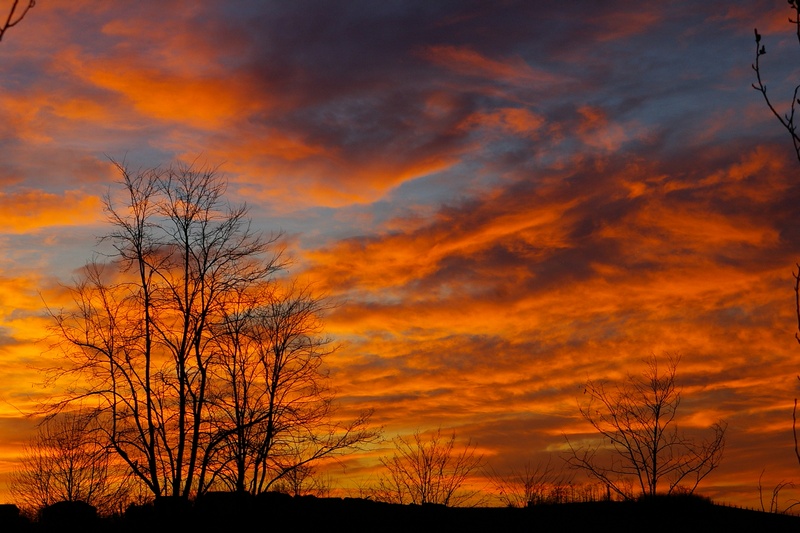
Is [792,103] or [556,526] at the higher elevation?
[792,103]

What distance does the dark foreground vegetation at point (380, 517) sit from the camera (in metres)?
21.2

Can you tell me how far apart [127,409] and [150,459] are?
5.93ft

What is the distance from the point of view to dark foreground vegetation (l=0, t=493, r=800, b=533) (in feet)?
69.6

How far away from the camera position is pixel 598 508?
2233 cm

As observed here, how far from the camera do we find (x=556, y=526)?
69.3 ft

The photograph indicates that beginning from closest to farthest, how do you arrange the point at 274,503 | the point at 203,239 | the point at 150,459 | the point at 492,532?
the point at 492,532 → the point at 274,503 → the point at 150,459 → the point at 203,239

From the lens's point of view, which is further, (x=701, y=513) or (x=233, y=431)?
(x=233, y=431)

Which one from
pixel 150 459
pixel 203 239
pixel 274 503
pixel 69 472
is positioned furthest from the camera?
pixel 69 472

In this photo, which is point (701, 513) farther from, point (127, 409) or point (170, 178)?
point (170, 178)

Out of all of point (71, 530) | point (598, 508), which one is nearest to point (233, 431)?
point (71, 530)

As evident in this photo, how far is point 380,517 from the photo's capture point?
22344 millimetres

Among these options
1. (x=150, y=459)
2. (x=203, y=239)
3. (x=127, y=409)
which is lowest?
(x=150, y=459)

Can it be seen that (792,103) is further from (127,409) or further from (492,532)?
(127,409)

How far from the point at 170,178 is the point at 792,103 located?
25.3 m
